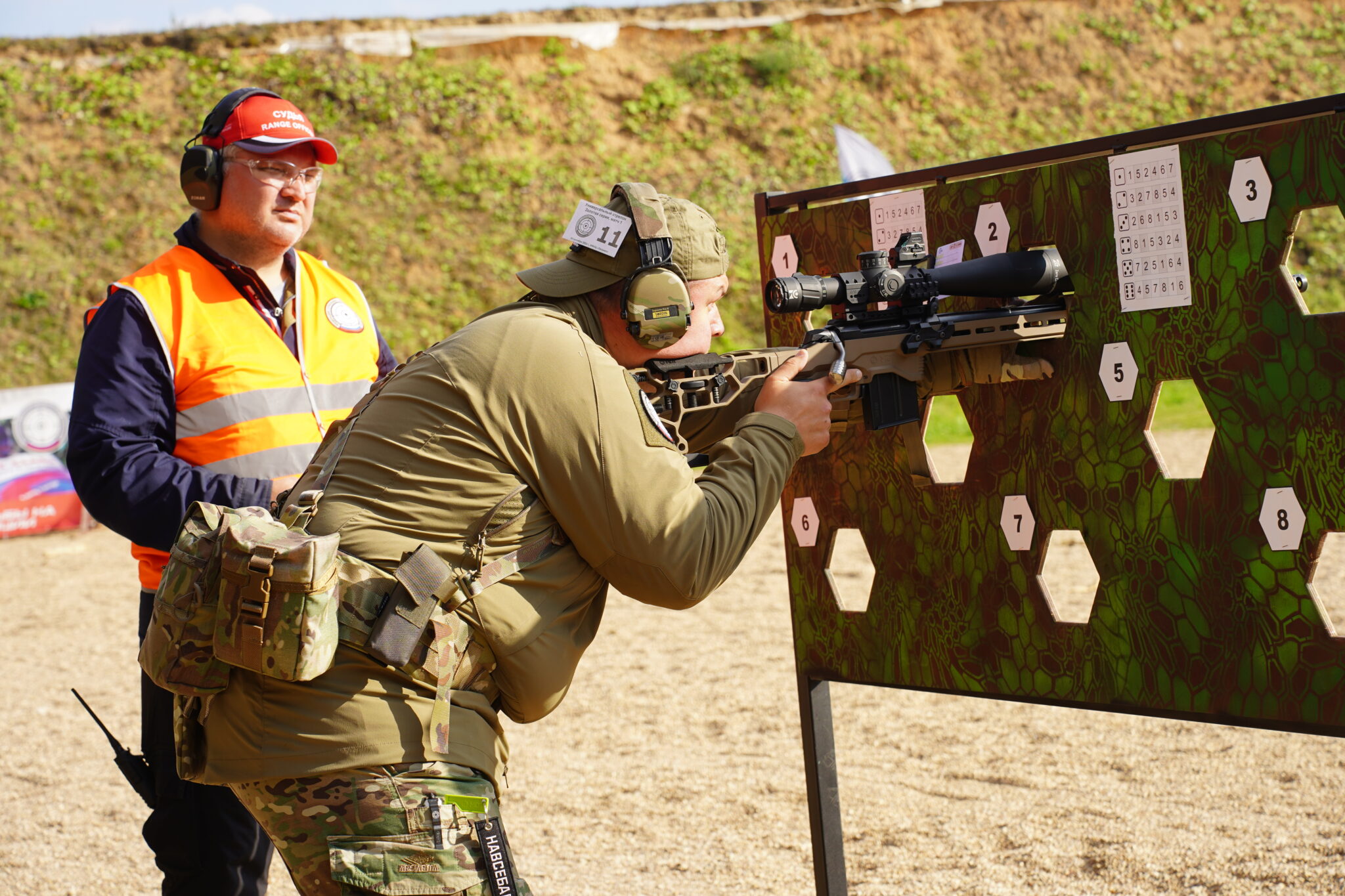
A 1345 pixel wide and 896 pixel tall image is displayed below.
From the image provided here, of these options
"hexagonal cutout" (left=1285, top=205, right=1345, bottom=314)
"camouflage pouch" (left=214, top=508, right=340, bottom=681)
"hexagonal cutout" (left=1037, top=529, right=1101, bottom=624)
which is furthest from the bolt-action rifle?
"hexagonal cutout" (left=1285, top=205, right=1345, bottom=314)

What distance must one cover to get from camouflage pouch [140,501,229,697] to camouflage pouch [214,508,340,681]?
0.11ft

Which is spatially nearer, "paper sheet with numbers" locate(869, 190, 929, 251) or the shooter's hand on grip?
the shooter's hand on grip

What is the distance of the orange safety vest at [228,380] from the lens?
281 cm

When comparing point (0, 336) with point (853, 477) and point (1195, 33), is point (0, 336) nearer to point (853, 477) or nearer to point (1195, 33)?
point (853, 477)

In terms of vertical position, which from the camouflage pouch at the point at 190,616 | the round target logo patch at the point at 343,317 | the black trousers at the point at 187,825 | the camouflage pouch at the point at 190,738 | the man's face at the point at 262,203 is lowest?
the black trousers at the point at 187,825

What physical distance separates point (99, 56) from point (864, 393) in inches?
776

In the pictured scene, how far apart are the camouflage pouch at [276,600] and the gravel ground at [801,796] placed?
231 centimetres

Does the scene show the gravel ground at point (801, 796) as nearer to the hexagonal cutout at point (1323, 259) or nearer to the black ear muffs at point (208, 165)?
the black ear muffs at point (208, 165)

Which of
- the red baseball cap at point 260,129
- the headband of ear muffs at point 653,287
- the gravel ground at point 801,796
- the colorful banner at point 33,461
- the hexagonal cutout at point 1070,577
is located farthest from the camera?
the colorful banner at point 33,461

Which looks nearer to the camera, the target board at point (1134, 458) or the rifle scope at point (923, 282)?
the target board at point (1134, 458)

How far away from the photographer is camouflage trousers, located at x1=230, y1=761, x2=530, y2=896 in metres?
1.83

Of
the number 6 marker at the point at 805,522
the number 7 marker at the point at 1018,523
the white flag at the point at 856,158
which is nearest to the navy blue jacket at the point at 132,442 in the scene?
the number 6 marker at the point at 805,522

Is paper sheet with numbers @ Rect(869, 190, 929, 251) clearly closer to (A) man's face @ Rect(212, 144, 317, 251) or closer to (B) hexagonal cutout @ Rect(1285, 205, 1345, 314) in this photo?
(A) man's face @ Rect(212, 144, 317, 251)

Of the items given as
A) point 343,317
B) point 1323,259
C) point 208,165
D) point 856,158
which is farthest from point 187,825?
point 1323,259
